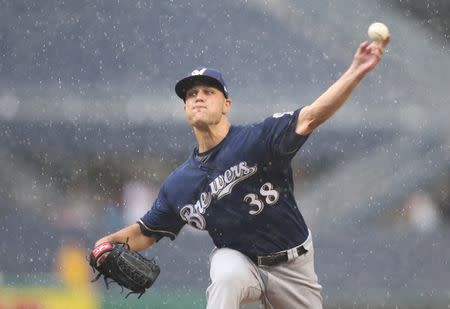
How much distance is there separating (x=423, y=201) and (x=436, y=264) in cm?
57

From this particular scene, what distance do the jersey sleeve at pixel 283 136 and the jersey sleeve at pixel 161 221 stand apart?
555 millimetres

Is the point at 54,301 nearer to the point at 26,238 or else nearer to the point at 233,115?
the point at 26,238

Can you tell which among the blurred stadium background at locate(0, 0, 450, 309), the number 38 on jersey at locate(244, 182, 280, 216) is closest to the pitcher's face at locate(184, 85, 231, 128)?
the number 38 on jersey at locate(244, 182, 280, 216)

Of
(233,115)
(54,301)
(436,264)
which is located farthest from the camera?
(233,115)

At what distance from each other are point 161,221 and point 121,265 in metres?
0.26

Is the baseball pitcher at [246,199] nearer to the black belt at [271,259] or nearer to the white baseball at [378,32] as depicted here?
the black belt at [271,259]

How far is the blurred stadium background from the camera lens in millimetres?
7938

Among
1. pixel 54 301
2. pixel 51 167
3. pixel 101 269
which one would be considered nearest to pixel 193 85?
pixel 101 269

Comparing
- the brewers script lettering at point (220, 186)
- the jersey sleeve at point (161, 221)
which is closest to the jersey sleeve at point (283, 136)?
the brewers script lettering at point (220, 186)

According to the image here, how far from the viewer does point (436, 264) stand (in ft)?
25.8

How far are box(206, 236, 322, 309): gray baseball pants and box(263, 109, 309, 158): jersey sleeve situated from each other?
0.41 m

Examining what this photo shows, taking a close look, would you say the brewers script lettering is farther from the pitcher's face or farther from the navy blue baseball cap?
the navy blue baseball cap

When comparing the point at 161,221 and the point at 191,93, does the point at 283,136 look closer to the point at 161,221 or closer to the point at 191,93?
the point at 191,93

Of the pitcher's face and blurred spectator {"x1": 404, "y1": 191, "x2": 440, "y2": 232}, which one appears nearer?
the pitcher's face
